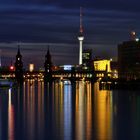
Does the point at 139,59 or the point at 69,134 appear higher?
the point at 139,59

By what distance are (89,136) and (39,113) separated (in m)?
18.1

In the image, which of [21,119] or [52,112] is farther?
[52,112]

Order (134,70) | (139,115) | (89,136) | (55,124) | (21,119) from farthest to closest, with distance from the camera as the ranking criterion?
(134,70)
(139,115)
(21,119)
(55,124)
(89,136)

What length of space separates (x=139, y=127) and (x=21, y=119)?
36.3ft

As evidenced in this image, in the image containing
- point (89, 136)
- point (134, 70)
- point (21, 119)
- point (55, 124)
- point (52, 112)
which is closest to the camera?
point (89, 136)

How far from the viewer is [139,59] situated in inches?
7844

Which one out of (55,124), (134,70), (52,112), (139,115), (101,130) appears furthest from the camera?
(134,70)

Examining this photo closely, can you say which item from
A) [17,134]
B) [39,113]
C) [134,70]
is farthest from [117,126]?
[134,70]

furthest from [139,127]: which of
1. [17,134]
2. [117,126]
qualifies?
[17,134]

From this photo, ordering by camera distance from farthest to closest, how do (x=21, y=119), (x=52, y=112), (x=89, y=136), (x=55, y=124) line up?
Result: (x=52, y=112) < (x=21, y=119) < (x=55, y=124) < (x=89, y=136)

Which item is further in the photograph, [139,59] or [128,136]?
[139,59]

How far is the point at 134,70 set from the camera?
195500mm

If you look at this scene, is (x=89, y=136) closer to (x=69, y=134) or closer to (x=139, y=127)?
(x=69, y=134)

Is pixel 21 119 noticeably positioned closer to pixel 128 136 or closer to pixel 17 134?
pixel 17 134
